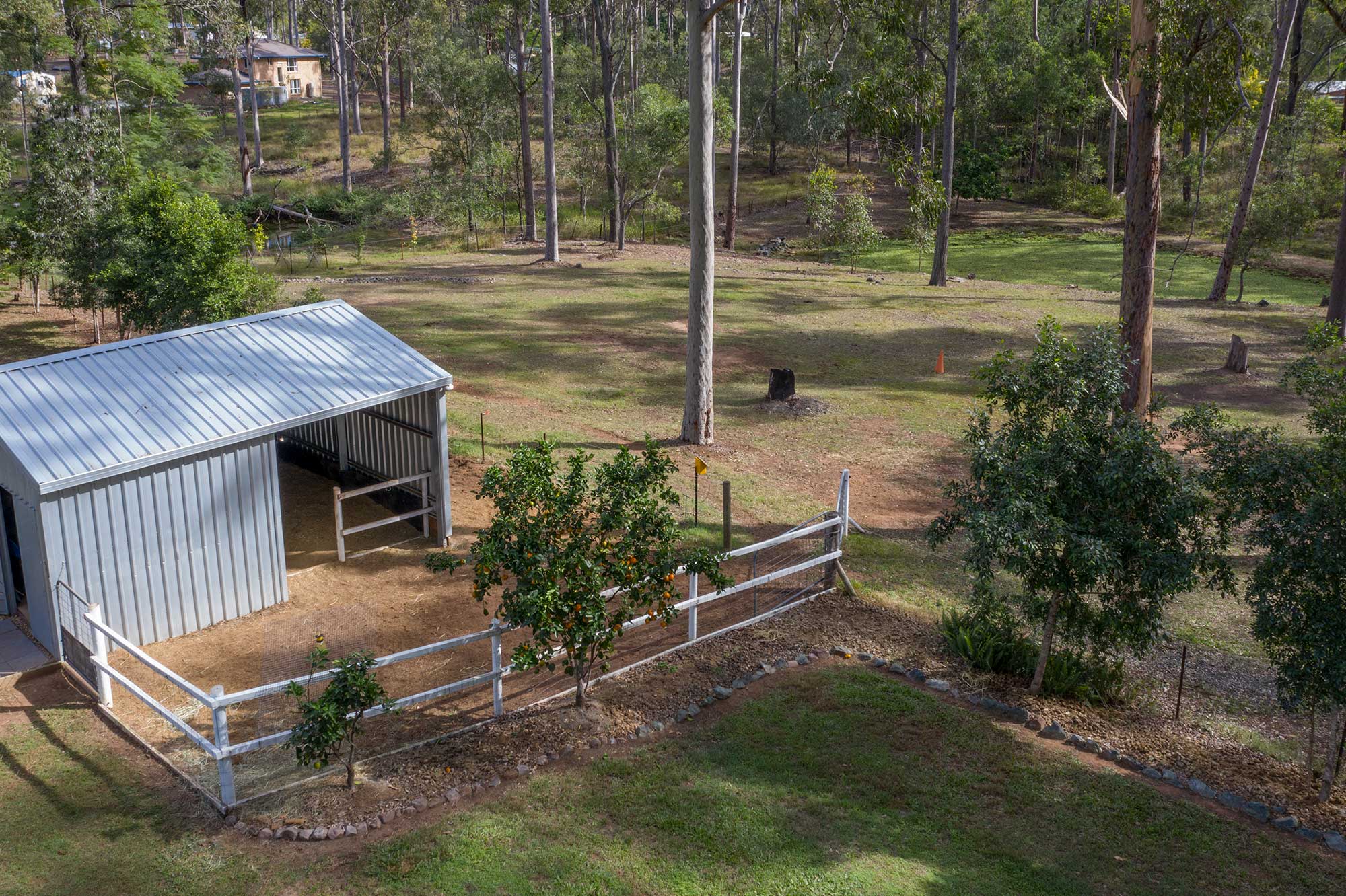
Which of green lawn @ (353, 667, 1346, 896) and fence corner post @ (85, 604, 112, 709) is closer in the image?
green lawn @ (353, 667, 1346, 896)

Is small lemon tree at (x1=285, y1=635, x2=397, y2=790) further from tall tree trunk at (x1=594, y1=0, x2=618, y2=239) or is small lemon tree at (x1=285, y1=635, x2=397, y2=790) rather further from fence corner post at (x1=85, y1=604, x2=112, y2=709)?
tall tree trunk at (x1=594, y1=0, x2=618, y2=239)

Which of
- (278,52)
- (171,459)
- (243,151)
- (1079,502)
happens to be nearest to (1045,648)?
(1079,502)

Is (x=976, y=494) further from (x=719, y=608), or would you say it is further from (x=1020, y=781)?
(x=719, y=608)

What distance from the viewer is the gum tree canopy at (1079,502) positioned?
9.81 meters

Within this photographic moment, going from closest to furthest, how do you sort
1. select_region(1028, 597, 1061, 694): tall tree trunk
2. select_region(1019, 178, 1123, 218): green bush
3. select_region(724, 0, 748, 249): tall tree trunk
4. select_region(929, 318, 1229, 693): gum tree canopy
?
select_region(929, 318, 1229, 693): gum tree canopy < select_region(1028, 597, 1061, 694): tall tree trunk < select_region(724, 0, 748, 249): tall tree trunk < select_region(1019, 178, 1123, 218): green bush

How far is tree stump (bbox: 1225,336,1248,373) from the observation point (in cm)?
2661

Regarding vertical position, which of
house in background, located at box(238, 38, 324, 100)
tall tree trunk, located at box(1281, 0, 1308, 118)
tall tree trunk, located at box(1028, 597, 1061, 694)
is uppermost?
house in background, located at box(238, 38, 324, 100)

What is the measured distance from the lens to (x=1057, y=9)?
6988 cm

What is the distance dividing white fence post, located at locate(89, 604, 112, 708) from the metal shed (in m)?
0.90

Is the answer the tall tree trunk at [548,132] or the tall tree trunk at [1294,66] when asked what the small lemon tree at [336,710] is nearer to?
the tall tree trunk at [548,132]

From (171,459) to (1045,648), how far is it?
967 centimetres

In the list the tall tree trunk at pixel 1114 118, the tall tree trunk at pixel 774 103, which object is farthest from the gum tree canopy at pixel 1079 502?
the tall tree trunk at pixel 774 103

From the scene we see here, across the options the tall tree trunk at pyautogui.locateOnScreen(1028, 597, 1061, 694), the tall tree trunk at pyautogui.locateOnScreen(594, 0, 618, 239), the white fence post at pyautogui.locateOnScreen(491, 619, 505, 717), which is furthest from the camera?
the tall tree trunk at pyautogui.locateOnScreen(594, 0, 618, 239)

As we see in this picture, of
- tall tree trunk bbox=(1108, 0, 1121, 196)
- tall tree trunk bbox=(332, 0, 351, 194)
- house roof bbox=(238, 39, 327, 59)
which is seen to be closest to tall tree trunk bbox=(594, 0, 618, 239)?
tall tree trunk bbox=(332, 0, 351, 194)
